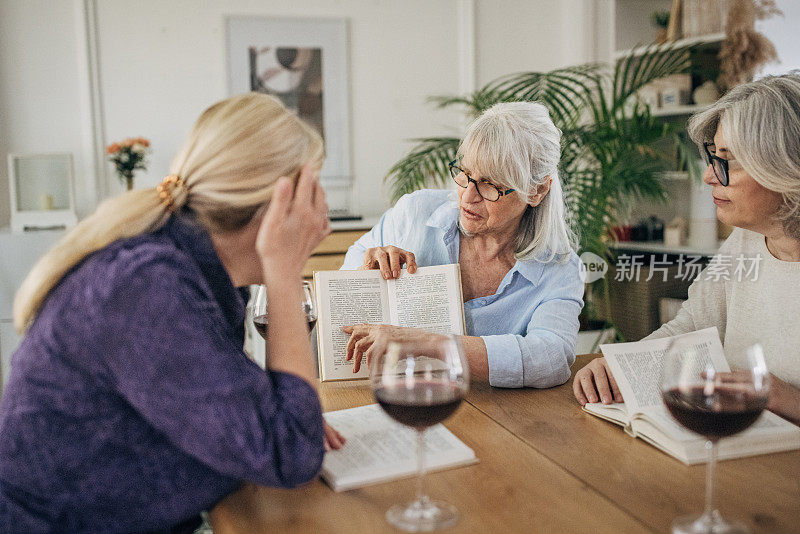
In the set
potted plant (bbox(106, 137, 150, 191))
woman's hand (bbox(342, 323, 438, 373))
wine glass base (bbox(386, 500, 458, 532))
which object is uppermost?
potted plant (bbox(106, 137, 150, 191))

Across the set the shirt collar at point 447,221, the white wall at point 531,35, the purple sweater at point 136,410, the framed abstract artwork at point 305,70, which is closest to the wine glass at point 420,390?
the purple sweater at point 136,410

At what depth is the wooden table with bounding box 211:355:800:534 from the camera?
885 mm

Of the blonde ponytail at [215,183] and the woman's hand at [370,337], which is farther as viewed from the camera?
the woman's hand at [370,337]

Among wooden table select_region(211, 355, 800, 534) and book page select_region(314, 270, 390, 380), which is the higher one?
book page select_region(314, 270, 390, 380)

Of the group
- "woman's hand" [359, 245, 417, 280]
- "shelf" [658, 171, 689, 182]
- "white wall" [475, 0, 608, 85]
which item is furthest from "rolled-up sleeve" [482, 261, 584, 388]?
"white wall" [475, 0, 608, 85]

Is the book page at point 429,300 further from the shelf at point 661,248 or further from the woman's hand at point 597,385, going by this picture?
the shelf at point 661,248

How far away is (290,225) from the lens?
1.03m

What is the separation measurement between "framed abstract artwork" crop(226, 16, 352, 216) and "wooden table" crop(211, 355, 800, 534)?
285 cm

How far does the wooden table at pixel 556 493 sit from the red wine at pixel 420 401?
0.13m

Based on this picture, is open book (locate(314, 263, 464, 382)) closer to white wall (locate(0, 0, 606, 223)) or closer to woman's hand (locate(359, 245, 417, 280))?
woman's hand (locate(359, 245, 417, 280))

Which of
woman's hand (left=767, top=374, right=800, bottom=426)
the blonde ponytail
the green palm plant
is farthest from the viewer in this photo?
the green palm plant

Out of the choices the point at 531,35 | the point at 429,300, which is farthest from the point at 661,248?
the point at 429,300

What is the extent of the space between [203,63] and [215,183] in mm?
2911

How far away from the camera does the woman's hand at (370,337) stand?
4.85ft
